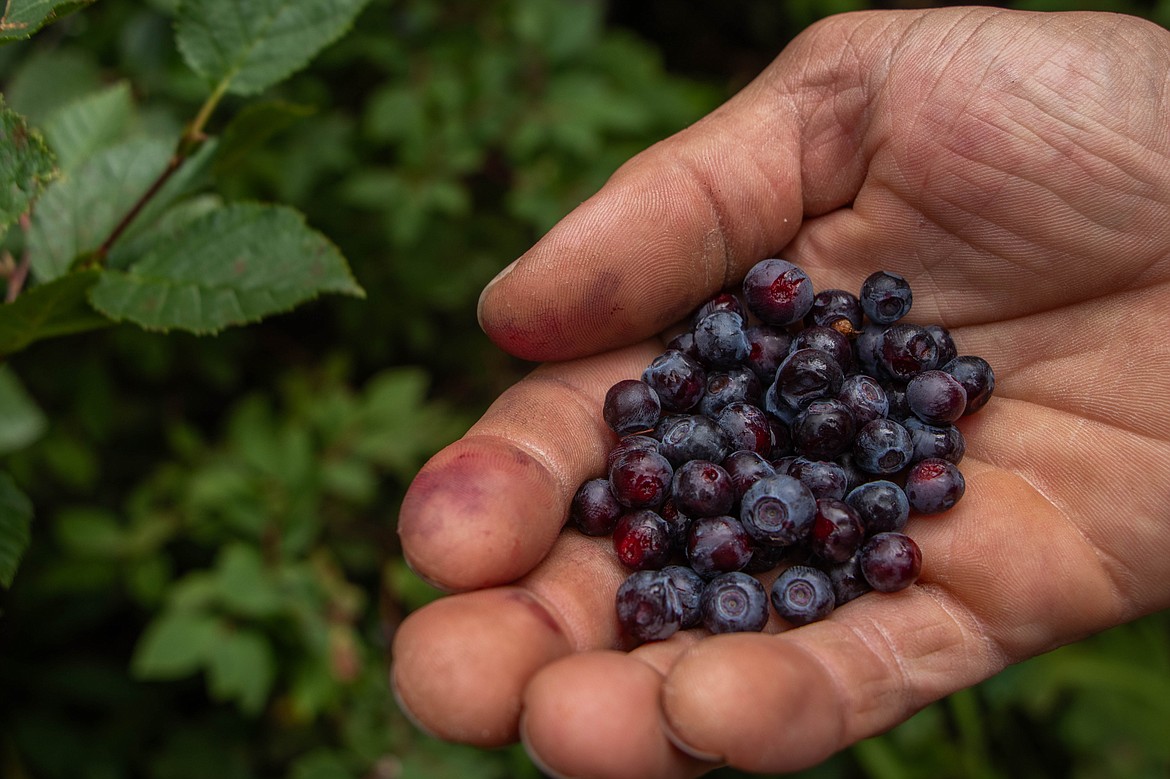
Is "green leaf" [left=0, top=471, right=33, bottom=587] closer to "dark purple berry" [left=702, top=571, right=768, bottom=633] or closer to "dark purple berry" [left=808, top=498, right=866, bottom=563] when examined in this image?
"dark purple berry" [left=702, top=571, right=768, bottom=633]

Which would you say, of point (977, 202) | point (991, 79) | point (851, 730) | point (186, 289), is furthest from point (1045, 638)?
point (186, 289)

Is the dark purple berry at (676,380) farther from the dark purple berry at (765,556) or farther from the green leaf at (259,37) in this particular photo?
the green leaf at (259,37)

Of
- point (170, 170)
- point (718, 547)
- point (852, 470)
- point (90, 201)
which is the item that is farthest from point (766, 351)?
point (90, 201)

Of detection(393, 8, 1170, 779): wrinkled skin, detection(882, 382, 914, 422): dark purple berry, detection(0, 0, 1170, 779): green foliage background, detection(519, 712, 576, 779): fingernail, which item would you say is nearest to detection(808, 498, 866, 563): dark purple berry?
detection(393, 8, 1170, 779): wrinkled skin

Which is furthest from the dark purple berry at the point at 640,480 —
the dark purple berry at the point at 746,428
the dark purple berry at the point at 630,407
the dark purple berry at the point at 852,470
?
the dark purple berry at the point at 852,470

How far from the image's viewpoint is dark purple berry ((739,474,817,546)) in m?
1.77

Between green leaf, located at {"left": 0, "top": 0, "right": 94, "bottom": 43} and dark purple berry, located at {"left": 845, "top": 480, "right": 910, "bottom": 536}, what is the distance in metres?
1.60

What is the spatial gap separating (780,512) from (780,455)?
33 centimetres

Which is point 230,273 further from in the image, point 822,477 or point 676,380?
point 822,477

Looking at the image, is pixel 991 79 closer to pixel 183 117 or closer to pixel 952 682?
pixel 952 682

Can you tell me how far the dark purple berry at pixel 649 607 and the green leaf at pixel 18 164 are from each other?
3.78 feet

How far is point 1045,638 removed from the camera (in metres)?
1.77

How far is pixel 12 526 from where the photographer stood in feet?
4.50

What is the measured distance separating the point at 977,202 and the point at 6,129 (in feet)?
6.23
